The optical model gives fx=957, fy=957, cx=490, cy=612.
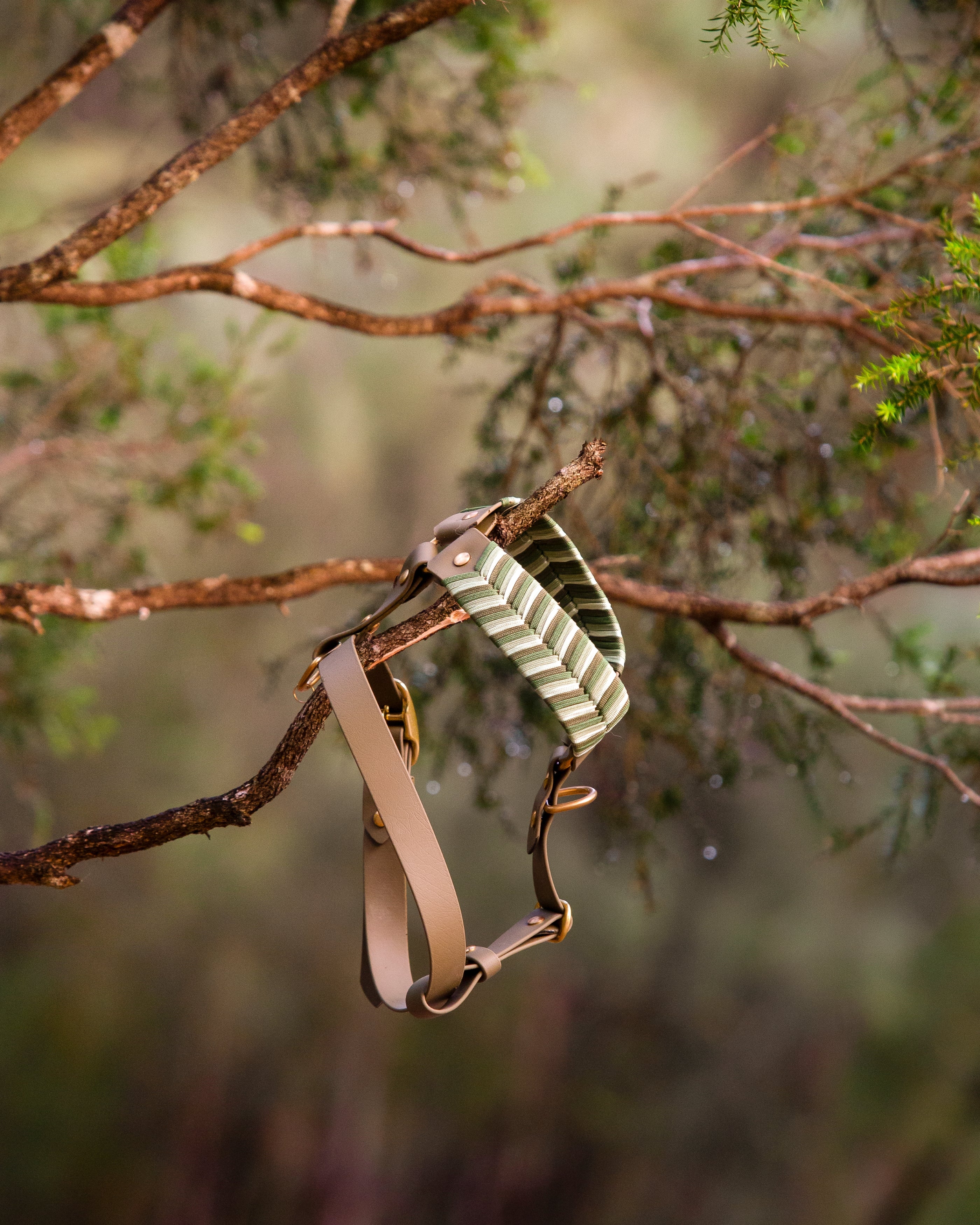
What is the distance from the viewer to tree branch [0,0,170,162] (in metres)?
1.42

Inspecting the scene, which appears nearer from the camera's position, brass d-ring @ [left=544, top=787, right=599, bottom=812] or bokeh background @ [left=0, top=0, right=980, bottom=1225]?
brass d-ring @ [left=544, top=787, right=599, bottom=812]

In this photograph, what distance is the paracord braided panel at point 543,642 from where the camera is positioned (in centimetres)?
72

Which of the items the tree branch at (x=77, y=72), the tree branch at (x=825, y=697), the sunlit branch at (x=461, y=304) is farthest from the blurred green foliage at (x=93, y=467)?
the tree branch at (x=825, y=697)

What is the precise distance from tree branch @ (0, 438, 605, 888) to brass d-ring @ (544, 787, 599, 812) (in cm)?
19

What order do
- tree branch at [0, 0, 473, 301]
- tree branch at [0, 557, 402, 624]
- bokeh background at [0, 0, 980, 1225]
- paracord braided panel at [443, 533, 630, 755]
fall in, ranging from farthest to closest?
bokeh background at [0, 0, 980, 1225], tree branch at [0, 557, 402, 624], tree branch at [0, 0, 473, 301], paracord braided panel at [443, 533, 630, 755]

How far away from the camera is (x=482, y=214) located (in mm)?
3258

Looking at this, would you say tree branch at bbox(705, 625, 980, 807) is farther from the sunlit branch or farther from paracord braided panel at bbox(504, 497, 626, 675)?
paracord braided panel at bbox(504, 497, 626, 675)

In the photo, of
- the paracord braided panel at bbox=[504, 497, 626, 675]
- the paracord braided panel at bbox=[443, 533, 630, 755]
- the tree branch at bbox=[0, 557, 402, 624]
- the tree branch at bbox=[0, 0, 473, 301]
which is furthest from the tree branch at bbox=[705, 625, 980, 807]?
the tree branch at bbox=[0, 0, 473, 301]

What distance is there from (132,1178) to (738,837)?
2.16 meters

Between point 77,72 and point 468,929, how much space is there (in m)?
2.44

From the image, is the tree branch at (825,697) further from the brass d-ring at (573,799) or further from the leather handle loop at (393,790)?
the leather handle loop at (393,790)

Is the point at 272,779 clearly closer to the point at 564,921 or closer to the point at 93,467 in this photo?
the point at 564,921

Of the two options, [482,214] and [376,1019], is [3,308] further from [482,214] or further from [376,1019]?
[376,1019]

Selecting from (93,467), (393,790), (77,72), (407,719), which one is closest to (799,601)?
(407,719)
